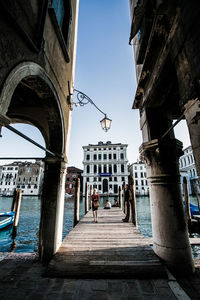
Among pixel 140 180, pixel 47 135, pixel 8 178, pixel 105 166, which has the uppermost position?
pixel 105 166

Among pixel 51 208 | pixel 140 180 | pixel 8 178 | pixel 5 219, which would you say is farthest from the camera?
pixel 8 178

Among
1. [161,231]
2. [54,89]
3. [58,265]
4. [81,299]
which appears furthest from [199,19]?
[58,265]

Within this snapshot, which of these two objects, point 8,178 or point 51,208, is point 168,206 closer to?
point 51,208

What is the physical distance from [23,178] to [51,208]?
47836 millimetres

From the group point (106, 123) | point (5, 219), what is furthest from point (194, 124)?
point (5, 219)

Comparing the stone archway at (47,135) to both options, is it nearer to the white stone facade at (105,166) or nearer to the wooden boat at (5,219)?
the wooden boat at (5,219)

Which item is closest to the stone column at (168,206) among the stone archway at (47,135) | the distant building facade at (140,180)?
the stone archway at (47,135)

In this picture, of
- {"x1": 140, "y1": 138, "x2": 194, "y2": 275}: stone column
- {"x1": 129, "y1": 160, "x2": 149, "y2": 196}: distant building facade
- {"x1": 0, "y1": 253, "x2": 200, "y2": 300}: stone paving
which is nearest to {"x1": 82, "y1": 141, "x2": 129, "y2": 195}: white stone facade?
{"x1": 129, "y1": 160, "x2": 149, "y2": 196}: distant building facade

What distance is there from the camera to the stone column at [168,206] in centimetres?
283

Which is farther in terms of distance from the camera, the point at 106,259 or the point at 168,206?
the point at 106,259

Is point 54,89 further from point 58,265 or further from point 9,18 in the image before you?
point 58,265

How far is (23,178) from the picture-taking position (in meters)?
44.3

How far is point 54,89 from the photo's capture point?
3.32 meters

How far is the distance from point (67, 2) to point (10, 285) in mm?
7417
